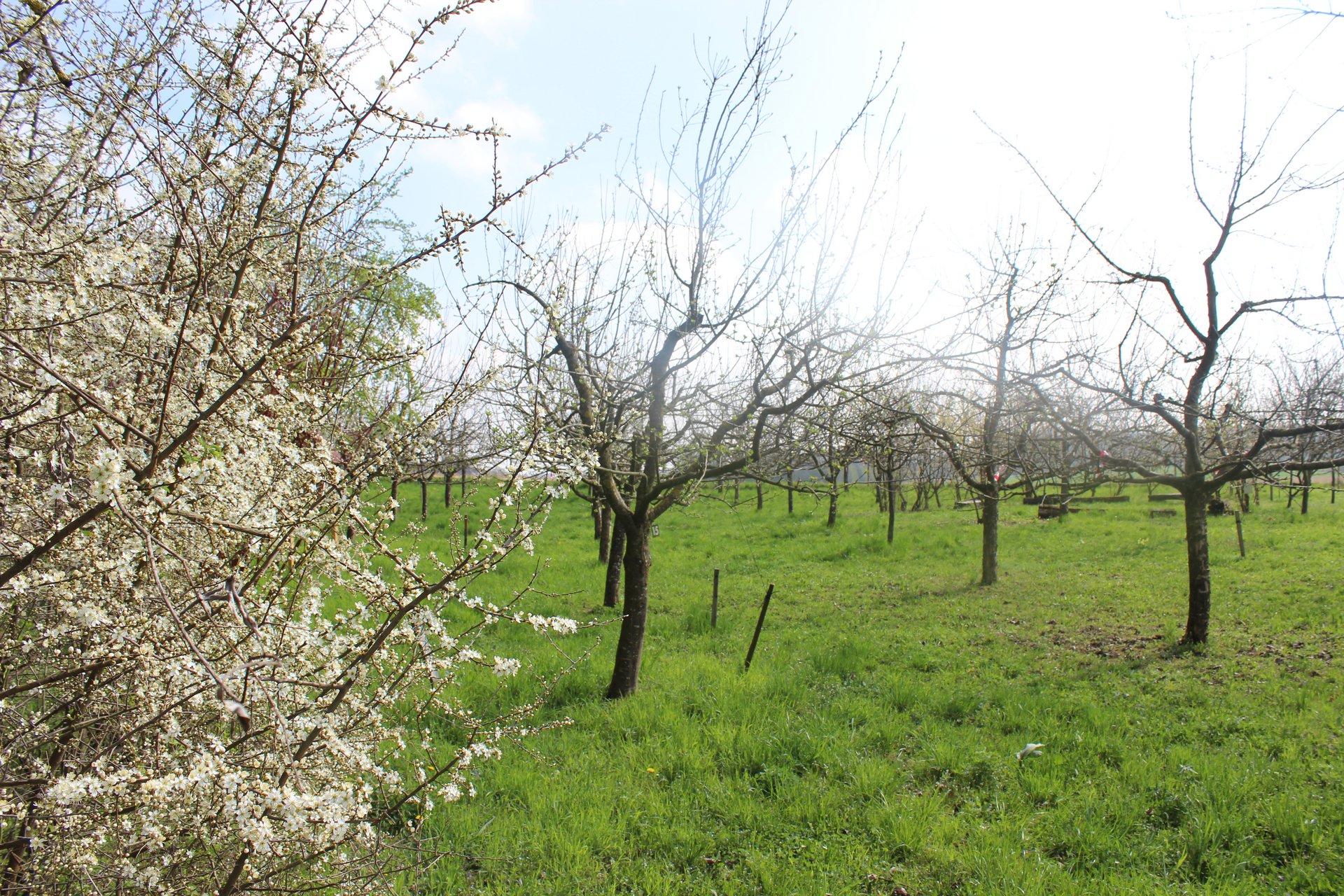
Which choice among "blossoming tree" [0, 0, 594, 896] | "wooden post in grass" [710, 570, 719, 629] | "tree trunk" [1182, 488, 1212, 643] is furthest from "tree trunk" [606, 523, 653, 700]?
"tree trunk" [1182, 488, 1212, 643]

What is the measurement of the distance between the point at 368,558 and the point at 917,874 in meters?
3.47

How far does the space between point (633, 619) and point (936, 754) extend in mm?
2755

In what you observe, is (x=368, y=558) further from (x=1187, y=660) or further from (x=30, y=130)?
(x=1187, y=660)

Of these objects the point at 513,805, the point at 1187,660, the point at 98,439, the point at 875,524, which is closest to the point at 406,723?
the point at 513,805

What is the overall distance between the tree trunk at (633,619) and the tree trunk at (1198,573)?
602cm

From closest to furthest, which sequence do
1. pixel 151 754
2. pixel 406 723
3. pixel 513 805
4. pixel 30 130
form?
pixel 151 754
pixel 30 130
pixel 513 805
pixel 406 723

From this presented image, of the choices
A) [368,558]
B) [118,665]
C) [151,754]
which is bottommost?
[151,754]

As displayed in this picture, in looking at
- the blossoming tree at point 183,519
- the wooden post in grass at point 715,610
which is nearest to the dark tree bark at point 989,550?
the wooden post in grass at point 715,610

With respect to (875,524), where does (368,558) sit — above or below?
above

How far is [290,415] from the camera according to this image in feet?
6.68

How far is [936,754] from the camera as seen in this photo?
4.99m

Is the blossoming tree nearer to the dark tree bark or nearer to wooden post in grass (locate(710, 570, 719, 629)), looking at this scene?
wooden post in grass (locate(710, 570, 719, 629))

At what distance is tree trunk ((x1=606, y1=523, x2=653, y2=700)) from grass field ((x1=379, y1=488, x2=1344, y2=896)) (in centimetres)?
24

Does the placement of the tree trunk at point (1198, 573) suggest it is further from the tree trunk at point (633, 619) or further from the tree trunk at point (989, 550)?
the tree trunk at point (633, 619)
